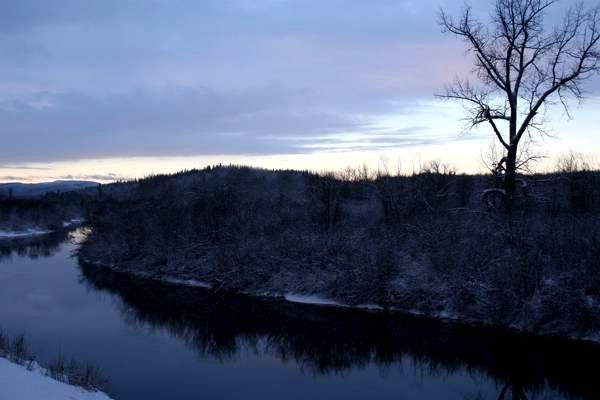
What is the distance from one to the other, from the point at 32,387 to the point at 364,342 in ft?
32.9

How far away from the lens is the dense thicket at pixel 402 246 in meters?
16.6

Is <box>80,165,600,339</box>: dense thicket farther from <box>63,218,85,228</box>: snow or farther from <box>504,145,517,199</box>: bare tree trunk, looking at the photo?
<box>63,218,85,228</box>: snow

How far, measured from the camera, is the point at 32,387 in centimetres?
859

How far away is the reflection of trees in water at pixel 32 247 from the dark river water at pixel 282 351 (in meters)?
18.4

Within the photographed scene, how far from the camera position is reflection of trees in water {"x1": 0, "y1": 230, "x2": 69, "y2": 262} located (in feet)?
133

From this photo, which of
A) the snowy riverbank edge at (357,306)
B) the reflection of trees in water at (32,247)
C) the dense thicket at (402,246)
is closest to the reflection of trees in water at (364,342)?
the snowy riverbank edge at (357,306)

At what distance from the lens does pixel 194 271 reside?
27.0 m

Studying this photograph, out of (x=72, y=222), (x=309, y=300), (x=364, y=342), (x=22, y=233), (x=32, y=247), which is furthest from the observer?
(x=72, y=222)

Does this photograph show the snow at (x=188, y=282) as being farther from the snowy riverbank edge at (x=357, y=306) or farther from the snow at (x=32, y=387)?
the snow at (x=32, y=387)

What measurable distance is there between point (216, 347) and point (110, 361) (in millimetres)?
3140

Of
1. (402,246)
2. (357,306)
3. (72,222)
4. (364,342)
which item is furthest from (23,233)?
(364,342)

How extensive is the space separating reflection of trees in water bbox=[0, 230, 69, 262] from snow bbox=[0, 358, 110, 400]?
31861 mm

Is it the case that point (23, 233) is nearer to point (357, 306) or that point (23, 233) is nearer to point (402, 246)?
point (402, 246)

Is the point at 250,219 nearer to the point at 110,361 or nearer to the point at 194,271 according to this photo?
the point at 194,271
